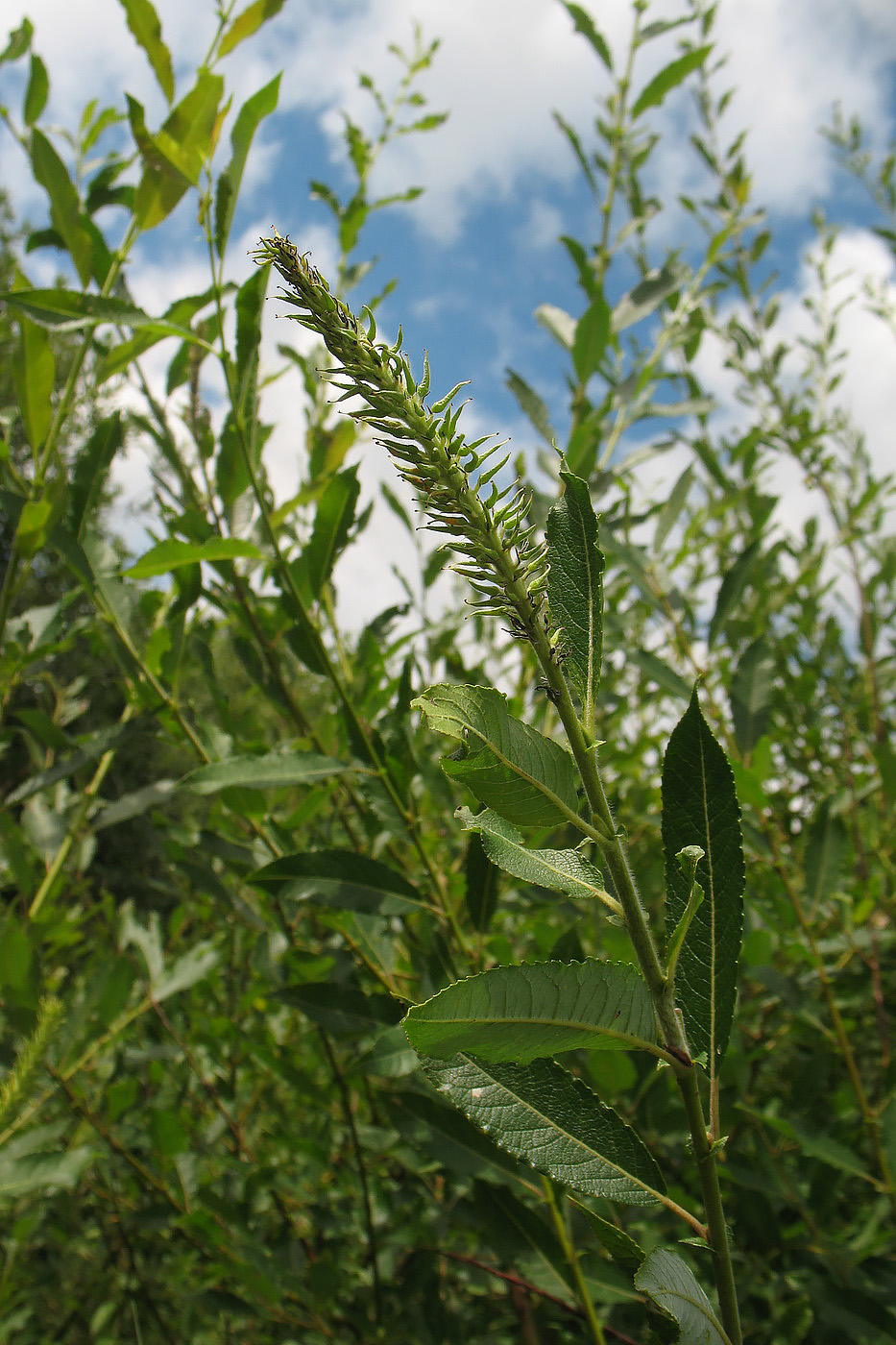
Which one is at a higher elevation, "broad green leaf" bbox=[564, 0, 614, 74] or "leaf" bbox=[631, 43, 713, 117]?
"broad green leaf" bbox=[564, 0, 614, 74]

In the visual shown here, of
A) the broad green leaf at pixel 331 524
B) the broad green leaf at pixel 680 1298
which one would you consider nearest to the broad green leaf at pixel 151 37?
the broad green leaf at pixel 331 524

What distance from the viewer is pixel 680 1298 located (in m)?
0.50

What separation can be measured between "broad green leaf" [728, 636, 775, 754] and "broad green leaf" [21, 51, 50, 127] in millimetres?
1610

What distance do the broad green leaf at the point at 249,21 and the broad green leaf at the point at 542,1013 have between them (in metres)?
1.47

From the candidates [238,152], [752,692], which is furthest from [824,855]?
[238,152]

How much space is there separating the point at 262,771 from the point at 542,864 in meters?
0.62

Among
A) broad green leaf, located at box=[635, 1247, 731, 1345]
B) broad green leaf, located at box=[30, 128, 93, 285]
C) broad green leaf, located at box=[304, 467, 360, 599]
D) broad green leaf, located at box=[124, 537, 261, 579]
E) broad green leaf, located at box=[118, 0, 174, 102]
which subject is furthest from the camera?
broad green leaf, located at box=[30, 128, 93, 285]

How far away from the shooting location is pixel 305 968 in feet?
4.83

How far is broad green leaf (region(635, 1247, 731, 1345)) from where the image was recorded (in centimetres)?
48

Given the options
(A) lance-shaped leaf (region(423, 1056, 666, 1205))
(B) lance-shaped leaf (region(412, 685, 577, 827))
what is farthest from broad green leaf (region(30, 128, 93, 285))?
(A) lance-shaped leaf (region(423, 1056, 666, 1205))

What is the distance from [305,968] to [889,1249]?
4.25ft

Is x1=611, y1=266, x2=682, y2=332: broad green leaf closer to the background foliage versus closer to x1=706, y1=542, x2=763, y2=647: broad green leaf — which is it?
the background foliage

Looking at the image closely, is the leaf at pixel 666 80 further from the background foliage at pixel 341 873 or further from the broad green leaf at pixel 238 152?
the broad green leaf at pixel 238 152

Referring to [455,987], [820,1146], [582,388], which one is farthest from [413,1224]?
[582,388]
